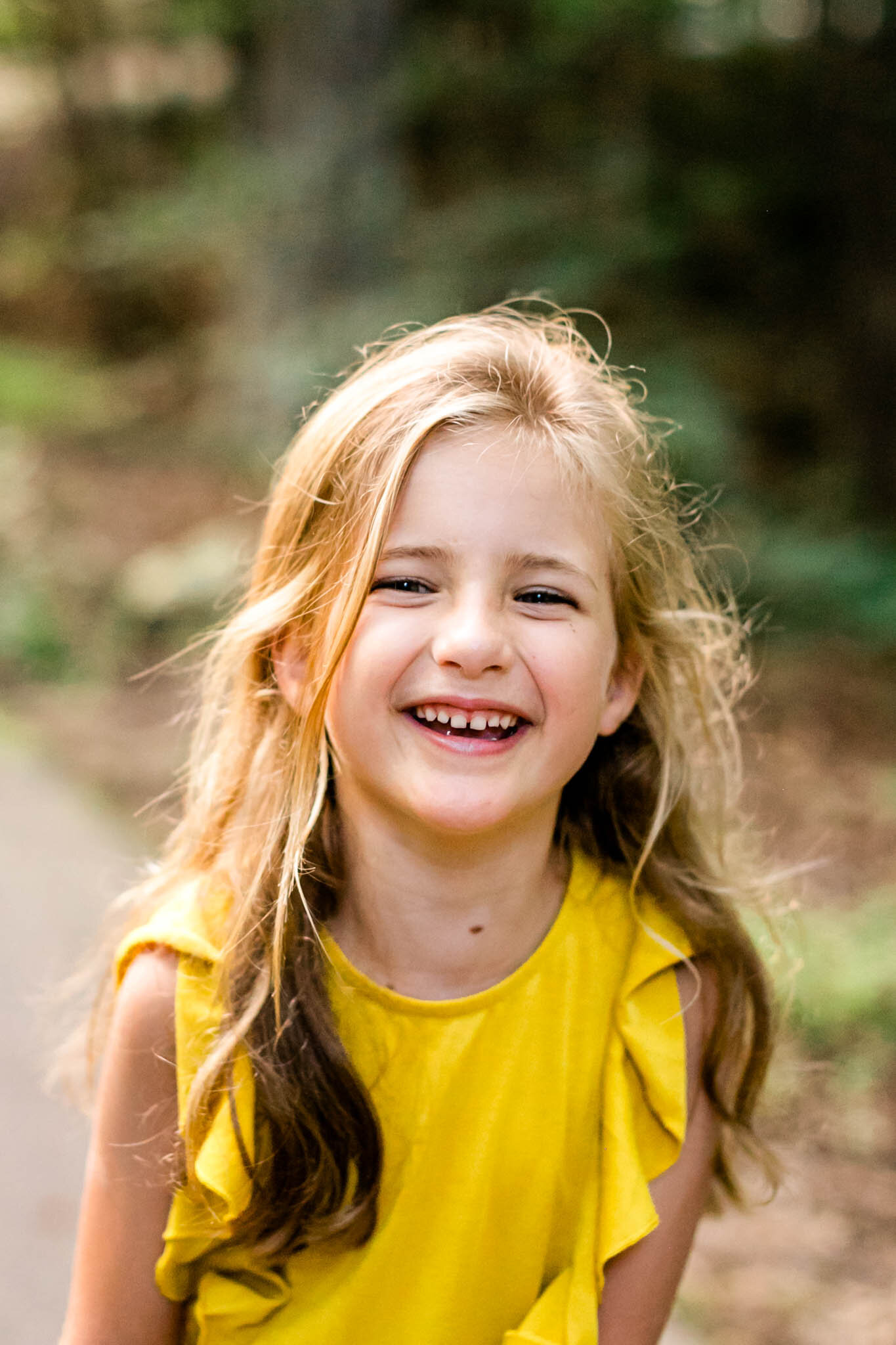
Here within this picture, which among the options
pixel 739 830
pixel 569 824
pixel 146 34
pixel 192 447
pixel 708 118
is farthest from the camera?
pixel 146 34

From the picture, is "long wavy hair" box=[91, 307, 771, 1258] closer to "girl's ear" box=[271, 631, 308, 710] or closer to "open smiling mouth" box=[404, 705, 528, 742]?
"girl's ear" box=[271, 631, 308, 710]

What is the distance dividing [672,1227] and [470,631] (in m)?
0.87

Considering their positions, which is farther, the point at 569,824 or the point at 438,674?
the point at 569,824

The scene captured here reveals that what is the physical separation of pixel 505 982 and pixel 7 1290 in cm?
153

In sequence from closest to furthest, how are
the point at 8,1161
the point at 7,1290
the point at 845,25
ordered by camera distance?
1. the point at 7,1290
2. the point at 8,1161
3. the point at 845,25

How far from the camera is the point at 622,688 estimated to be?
67.1 inches

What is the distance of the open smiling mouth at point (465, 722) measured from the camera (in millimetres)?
1450

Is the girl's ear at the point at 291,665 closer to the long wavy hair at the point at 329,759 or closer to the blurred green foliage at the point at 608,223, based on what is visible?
the long wavy hair at the point at 329,759

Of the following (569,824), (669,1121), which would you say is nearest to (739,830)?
(569,824)

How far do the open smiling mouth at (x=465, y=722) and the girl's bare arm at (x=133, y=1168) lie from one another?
1.49 feet

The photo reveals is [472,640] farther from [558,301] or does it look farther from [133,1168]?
[558,301]

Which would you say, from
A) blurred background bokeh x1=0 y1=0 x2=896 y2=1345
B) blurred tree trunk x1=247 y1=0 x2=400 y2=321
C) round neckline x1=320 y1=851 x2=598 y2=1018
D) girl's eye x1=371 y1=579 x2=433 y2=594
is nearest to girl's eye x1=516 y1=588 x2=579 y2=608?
girl's eye x1=371 y1=579 x2=433 y2=594

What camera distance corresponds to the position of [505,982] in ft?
5.24

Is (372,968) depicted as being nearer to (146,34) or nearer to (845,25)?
(845,25)
